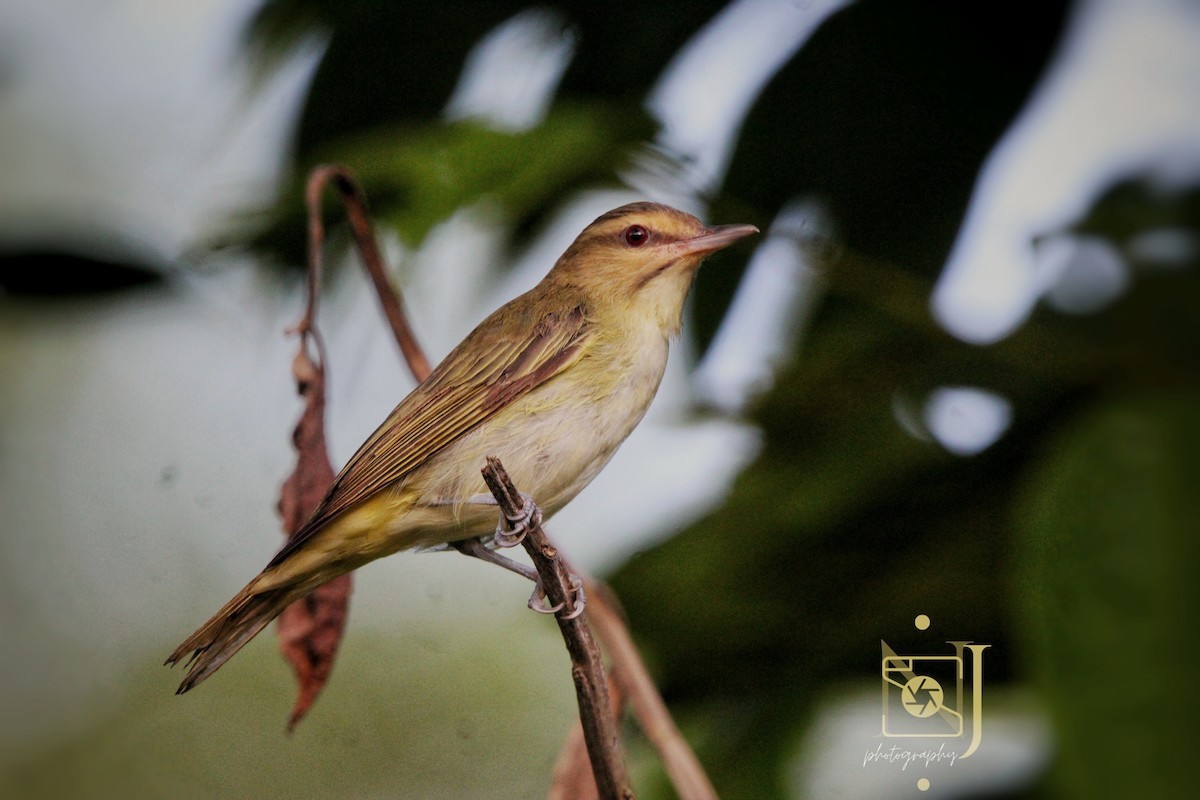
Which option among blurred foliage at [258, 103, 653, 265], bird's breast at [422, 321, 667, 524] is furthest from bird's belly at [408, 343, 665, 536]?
blurred foliage at [258, 103, 653, 265]

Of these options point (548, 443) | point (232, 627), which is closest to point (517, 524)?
point (548, 443)

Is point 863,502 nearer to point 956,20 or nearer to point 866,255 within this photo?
point 866,255

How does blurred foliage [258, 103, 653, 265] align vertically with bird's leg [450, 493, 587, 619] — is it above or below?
above

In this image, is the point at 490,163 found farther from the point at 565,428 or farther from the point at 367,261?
the point at 565,428

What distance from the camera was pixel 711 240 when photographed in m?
0.93

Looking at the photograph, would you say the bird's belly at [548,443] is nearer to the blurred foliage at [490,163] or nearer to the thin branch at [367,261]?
the thin branch at [367,261]

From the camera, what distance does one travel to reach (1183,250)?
1.46 meters

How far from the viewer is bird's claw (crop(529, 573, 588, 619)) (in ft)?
2.76

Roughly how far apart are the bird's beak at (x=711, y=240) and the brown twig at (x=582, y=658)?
0.78 feet

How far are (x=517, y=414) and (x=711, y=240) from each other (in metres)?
0.22

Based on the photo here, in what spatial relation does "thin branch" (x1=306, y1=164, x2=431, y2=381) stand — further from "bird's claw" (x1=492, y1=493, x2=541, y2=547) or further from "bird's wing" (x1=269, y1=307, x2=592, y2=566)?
"bird's claw" (x1=492, y1=493, x2=541, y2=547)

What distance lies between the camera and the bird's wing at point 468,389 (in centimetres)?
102

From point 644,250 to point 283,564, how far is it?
0.37 metres

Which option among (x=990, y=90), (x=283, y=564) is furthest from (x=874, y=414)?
(x=283, y=564)
